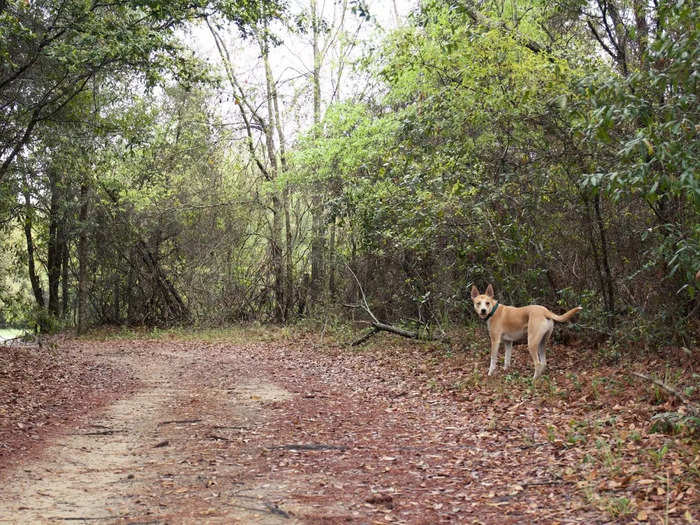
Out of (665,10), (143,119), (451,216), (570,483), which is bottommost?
(570,483)

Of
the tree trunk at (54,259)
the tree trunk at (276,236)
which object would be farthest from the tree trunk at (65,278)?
the tree trunk at (276,236)

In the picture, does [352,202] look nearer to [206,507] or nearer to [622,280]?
[622,280]

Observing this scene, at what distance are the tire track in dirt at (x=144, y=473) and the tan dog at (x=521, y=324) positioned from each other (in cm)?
352

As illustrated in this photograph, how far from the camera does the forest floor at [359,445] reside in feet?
15.0

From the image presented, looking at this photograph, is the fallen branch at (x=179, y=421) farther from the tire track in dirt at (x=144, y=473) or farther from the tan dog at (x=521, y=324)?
the tan dog at (x=521, y=324)

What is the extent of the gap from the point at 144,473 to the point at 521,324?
5.97m

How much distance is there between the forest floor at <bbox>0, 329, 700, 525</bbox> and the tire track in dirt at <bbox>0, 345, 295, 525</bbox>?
0.08 ft

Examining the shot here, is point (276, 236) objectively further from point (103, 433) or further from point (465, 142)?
point (103, 433)

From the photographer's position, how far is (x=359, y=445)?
6660 millimetres

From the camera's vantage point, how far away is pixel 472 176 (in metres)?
11.1

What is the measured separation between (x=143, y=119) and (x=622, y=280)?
1207cm

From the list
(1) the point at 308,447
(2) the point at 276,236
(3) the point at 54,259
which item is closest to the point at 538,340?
(1) the point at 308,447

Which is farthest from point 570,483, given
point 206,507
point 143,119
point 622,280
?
point 143,119

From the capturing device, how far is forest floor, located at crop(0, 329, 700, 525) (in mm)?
4586
